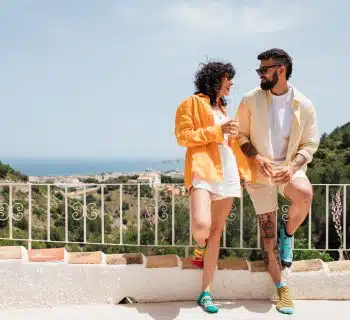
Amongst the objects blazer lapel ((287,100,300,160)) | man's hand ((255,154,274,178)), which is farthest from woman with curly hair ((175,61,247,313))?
blazer lapel ((287,100,300,160))

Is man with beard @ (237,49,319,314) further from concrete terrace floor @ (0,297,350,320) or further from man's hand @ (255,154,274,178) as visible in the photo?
concrete terrace floor @ (0,297,350,320)

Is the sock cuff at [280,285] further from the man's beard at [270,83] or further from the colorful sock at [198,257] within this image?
the man's beard at [270,83]

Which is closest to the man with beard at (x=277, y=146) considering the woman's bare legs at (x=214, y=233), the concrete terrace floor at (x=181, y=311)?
the concrete terrace floor at (x=181, y=311)

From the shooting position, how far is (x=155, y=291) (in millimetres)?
3391

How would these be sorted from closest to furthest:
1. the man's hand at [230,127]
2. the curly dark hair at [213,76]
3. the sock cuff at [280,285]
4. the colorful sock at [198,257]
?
the man's hand at [230,127], the curly dark hair at [213,76], the sock cuff at [280,285], the colorful sock at [198,257]

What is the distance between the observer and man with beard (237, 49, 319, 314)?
10.1 ft

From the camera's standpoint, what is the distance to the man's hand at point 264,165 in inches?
121

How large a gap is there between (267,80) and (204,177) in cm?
78

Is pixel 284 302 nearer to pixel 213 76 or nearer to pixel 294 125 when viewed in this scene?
pixel 294 125

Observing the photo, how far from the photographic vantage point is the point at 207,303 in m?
3.14

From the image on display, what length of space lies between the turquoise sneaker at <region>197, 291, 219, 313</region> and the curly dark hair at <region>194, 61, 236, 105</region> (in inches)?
50.4

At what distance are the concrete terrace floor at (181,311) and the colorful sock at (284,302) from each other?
41mm

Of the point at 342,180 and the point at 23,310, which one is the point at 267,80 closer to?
the point at 23,310

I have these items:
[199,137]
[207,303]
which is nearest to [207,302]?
[207,303]
